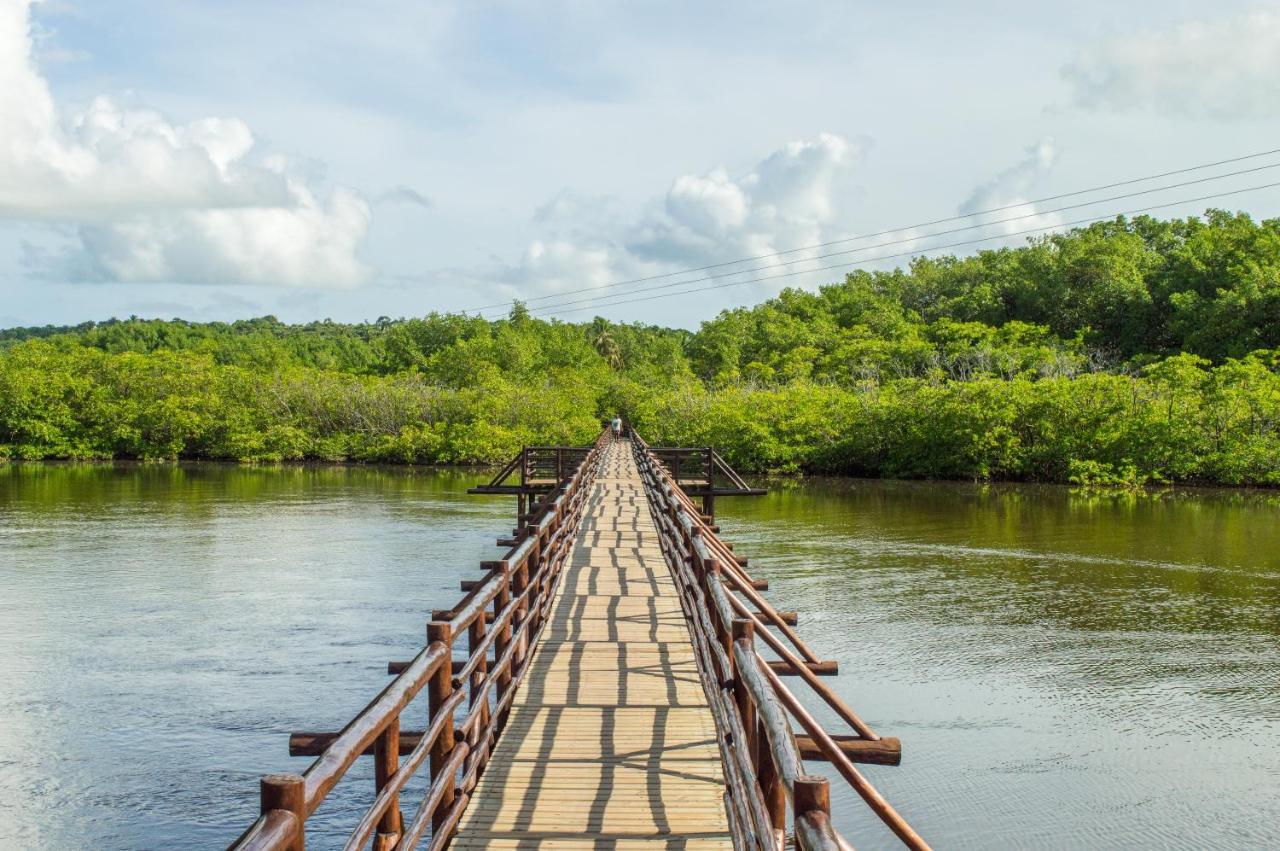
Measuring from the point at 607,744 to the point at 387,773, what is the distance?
241 centimetres

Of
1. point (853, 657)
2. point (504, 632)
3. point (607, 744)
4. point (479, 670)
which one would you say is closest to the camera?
point (607, 744)

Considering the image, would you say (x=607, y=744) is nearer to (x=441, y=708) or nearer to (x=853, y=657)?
(x=441, y=708)

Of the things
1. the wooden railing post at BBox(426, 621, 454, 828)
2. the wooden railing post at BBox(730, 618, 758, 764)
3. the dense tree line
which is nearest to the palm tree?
the dense tree line

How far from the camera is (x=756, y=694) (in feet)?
12.5

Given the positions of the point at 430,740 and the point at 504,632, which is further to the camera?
the point at 504,632

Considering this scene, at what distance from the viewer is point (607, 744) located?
6371 mm

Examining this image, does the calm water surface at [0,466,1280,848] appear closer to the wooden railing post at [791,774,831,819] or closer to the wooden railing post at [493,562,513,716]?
the wooden railing post at [493,562,513,716]

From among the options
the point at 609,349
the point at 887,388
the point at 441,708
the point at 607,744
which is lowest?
the point at 607,744

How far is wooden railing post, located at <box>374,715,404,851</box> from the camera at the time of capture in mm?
4105

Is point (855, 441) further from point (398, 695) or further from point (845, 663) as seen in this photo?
point (398, 695)

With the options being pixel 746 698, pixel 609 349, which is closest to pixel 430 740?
pixel 746 698

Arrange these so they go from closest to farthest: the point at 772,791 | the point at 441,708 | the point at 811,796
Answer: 1. the point at 811,796
2. the point at 772,791
3. the point at 441,708

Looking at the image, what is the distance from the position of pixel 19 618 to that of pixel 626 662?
13.4 metres

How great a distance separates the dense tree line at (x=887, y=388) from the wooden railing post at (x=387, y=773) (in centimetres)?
4540
